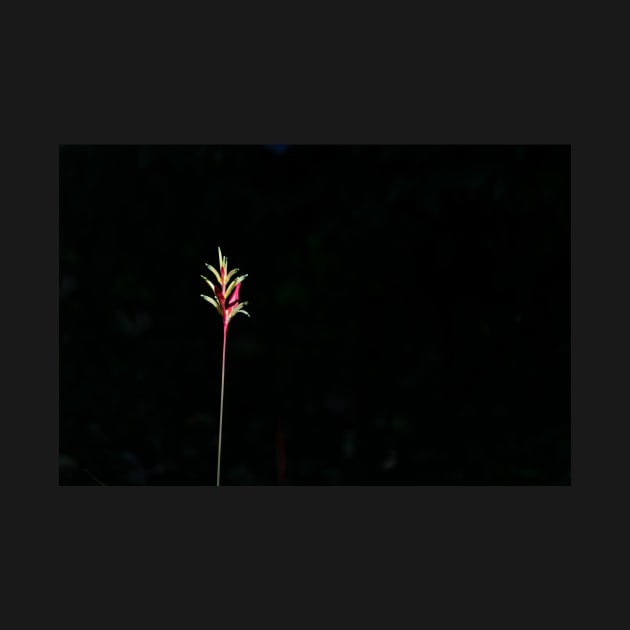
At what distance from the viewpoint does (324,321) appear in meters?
4.37

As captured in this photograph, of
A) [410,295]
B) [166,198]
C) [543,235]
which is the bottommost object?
[410,295]

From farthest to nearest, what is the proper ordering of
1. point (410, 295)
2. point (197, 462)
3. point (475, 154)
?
point (410, 295) < point (197, 462) < point (475, 154)

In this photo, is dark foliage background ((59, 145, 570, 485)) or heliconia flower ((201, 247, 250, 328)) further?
dark foliage background ((59, 145, 570, 485))

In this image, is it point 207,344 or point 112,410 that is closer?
point 112,410

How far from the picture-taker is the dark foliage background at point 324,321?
368 cm

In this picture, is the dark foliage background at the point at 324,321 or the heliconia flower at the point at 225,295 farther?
the dark foliage background at the point at 324,321

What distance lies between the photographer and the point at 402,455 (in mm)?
3906

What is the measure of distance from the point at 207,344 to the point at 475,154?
1.99 m

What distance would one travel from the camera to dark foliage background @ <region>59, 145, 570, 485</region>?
145 inches

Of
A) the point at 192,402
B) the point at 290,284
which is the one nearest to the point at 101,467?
the point at 192,402

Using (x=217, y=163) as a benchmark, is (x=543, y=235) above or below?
below

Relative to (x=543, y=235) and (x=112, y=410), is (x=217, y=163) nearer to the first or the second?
(x=112, y=410)

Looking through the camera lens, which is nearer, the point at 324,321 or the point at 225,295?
the point at 225,295

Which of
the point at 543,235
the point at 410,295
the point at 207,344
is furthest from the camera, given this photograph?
the point at 207,344
